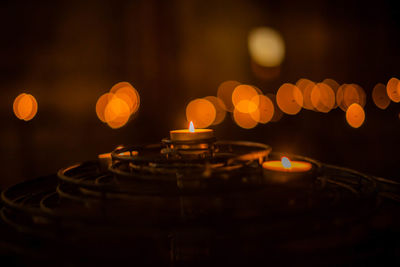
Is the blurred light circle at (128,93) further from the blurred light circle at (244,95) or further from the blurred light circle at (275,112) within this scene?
the blurred light circle at (275,112)

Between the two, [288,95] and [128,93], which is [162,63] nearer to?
[128,93]

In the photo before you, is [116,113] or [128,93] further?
[116,113]

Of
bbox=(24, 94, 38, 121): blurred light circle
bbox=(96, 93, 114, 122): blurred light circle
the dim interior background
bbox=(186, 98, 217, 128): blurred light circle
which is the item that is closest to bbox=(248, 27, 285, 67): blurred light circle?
the dim interior background

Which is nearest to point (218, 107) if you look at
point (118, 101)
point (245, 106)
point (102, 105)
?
point (118, 101)

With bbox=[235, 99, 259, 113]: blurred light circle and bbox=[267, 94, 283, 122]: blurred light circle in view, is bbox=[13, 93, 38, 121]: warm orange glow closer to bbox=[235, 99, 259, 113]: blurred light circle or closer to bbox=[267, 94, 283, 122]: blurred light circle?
bbox=[267, 94, 283, 122]: blurred light circle

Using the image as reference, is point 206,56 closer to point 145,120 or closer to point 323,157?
point 145,120

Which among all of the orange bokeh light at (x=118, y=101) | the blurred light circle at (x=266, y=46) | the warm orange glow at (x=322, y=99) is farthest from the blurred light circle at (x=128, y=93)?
the warm orange glow at (x=322, y=99)
